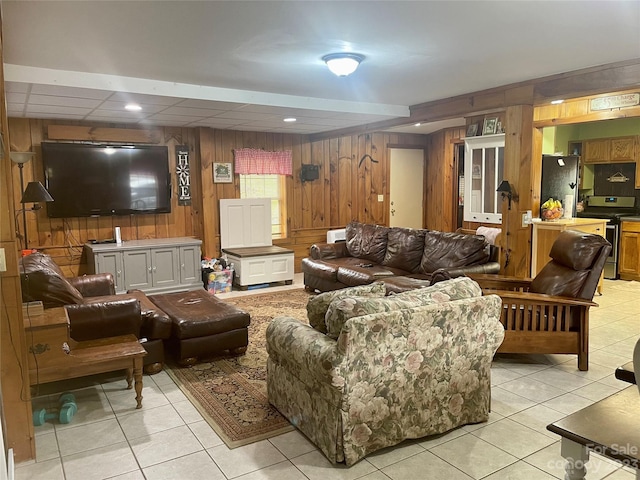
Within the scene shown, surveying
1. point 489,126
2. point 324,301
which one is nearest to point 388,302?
point 324,301

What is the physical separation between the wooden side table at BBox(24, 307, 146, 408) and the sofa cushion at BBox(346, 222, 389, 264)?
11.7 ft

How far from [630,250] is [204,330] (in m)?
6.18

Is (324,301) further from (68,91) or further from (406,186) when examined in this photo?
(406,186)

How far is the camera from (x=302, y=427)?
279cm

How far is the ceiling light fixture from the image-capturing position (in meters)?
3.44

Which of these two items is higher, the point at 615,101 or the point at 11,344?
the point at 615,101

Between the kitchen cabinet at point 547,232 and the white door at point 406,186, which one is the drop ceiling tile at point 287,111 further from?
the white door at point 406,186

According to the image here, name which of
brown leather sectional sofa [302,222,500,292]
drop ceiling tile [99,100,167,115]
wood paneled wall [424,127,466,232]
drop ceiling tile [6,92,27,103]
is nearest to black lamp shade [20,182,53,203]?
drop ceiling tile [6,92,27,103]

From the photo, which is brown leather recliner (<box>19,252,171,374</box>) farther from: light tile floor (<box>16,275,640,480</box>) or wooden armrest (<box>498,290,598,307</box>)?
wooden armrest (<box>498,290,598,307</box>)

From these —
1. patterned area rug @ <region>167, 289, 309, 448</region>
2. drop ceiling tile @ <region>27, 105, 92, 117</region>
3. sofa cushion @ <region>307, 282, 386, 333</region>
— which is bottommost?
patterned area rug @ <region>167, 289, 309, 448</region>

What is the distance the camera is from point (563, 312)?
3.76 meters

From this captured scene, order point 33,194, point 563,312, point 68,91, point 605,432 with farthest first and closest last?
point 68,91, point 33,194, point 563,312, point 605,432

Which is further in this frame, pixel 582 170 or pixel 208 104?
pixel 582 170

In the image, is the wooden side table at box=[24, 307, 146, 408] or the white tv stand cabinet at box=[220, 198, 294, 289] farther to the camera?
the white tv stand cabinet at box=[220, 198, 294, 289]
